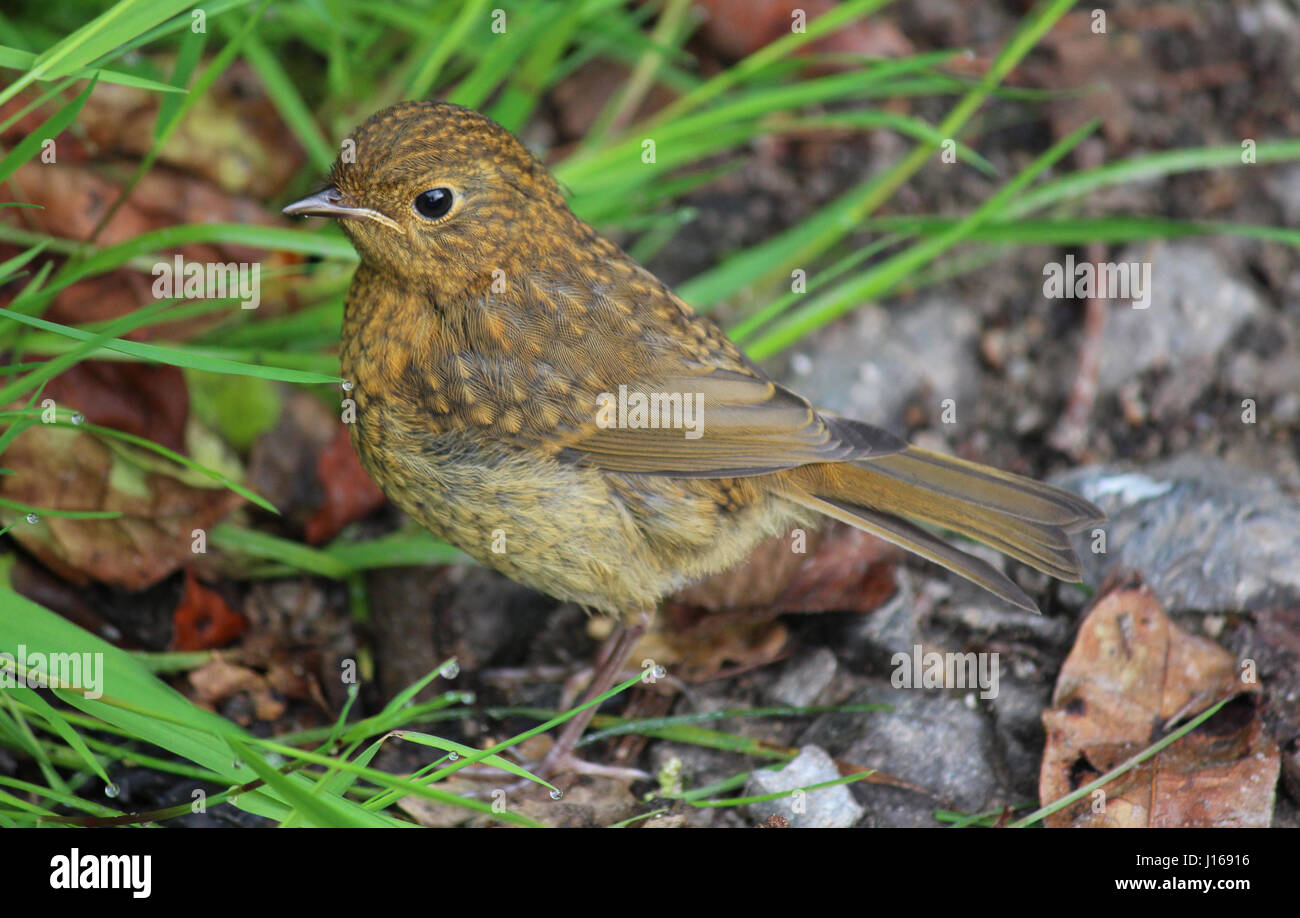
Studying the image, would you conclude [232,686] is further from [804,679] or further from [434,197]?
[804,679]

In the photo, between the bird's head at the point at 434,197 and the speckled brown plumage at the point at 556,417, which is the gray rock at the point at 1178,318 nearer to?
the speckled brown plumage at the point at 556,417

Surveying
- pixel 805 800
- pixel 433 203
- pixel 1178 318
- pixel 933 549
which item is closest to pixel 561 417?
pixel 433 203

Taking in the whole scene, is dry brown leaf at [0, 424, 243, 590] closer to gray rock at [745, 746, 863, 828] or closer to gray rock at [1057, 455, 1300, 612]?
gray rock at [745, 746, 863, 828]

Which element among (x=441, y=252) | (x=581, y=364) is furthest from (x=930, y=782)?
(x=441, y=252)

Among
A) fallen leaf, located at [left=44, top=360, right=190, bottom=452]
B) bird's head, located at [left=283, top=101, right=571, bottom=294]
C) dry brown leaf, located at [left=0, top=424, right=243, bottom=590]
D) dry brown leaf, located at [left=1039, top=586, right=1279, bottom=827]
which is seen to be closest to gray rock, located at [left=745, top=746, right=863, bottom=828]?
dry brown leaf, located at [left=1039, top=586, right=1279, bottom=827]

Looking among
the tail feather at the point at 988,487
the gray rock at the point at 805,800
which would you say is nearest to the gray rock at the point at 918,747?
the gray rock at the point at 805,800
